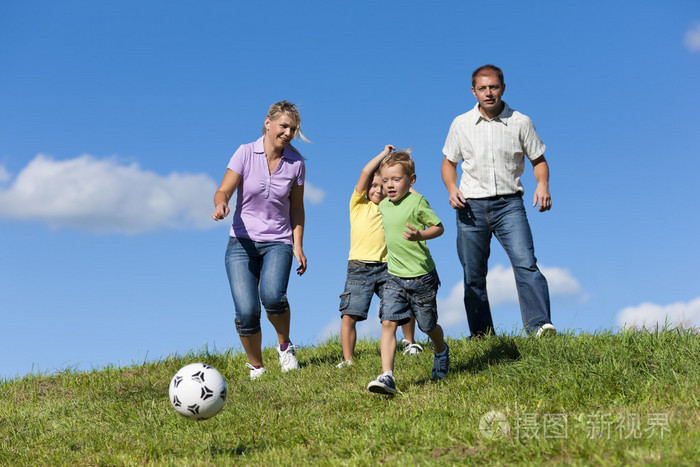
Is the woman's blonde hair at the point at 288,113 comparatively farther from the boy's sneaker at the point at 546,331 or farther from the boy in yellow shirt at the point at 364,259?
the boy's sneaker at the point at 546,331

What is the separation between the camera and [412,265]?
6.43 m

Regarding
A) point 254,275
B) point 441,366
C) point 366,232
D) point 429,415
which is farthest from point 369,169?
point 429,415

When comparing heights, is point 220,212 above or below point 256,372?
above

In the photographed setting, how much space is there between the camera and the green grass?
4574 mm

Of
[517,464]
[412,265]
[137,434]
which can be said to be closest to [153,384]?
[137,434]

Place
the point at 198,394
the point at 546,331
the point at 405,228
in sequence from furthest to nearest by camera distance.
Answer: the point at 546,331 → the point at 405,228 → the point at 198,394

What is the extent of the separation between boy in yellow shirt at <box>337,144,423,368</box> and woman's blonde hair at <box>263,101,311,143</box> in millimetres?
983

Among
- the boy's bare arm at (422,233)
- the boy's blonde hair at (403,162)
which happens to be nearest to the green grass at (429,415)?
the boy's bare arm at (422,233)

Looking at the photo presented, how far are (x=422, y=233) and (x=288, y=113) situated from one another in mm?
2846

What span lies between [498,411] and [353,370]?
2.53m

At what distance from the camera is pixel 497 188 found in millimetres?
7914

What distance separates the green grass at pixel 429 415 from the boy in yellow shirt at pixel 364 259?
0.57 metres

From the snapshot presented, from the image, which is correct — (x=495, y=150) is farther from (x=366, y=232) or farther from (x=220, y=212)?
(x=220, y=212)

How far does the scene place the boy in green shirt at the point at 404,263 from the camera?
6379 mm
